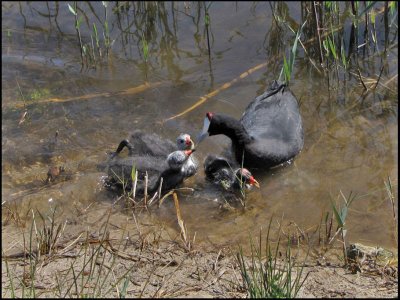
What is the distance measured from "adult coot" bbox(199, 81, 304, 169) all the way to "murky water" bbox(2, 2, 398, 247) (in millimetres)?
184

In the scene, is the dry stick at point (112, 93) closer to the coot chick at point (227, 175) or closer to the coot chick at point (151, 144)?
the coot chick at point (151, 144)

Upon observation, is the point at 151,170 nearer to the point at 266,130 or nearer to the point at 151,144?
the point at 151,144

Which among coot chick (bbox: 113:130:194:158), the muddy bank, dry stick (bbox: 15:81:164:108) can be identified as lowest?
the muddy bank

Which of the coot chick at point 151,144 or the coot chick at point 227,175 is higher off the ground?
the coot chick at point 151,144

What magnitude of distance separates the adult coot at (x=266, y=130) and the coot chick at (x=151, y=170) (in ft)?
1.68

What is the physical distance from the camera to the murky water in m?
5.23

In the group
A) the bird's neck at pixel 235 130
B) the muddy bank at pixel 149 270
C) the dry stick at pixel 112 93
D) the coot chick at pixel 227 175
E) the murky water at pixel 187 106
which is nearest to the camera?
the muddy bank at pixel 149 270

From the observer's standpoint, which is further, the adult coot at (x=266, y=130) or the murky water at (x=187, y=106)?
the adult coot at (x=266, y=130)

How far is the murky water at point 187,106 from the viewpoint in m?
5.23

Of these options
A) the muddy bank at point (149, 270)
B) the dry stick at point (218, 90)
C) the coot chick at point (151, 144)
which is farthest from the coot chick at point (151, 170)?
the dry stick at point (218, 90)

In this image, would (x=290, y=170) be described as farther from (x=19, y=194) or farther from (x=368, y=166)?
(x=19, y=194)

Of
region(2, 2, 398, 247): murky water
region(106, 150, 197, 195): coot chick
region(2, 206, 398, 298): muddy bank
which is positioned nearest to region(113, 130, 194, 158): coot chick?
region(106, 150, 197, 195): coot chick

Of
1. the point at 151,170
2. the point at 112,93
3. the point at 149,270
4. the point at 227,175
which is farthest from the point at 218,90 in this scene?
the point at 149,270

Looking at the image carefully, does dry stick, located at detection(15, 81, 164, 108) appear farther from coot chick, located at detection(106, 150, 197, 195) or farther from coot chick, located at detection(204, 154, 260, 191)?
coot chick, located at detection(204, 154, 260, 191)
